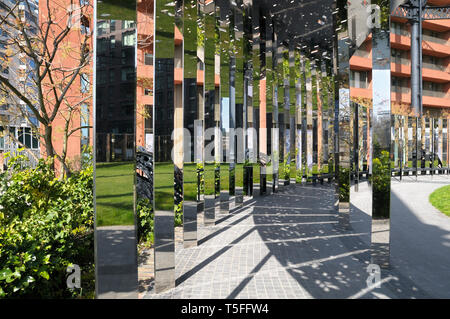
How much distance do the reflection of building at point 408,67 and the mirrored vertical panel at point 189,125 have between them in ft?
91.4

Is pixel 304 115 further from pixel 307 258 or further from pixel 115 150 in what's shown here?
pixel 115 150

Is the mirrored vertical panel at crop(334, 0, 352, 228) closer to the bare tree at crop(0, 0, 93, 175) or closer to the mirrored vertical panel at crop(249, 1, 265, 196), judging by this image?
the mirrored vertical panel at crop(249, 1, 265, 196)

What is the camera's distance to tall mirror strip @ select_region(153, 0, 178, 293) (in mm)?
3879

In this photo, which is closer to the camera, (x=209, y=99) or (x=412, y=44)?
(x=209, y=99)

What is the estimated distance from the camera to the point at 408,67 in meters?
33.1

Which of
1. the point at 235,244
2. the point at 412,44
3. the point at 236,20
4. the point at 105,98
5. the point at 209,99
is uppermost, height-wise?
the point at 412,44

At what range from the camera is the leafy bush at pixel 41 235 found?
9.44ft

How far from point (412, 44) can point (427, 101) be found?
27.7ft

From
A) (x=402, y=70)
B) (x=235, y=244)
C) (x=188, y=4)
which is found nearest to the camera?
(x=188, y=4)

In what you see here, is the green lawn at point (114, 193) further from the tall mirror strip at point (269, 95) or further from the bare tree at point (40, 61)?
the tall mirror strip at point (269, 95)

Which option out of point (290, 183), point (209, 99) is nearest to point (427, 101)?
point (290, 183)

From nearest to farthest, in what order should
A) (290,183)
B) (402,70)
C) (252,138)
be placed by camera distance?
(252,138)
(290,183)
(402,70)

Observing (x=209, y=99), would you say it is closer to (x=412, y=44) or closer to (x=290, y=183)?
(x=290, y=183)

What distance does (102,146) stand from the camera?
9.74 ft
